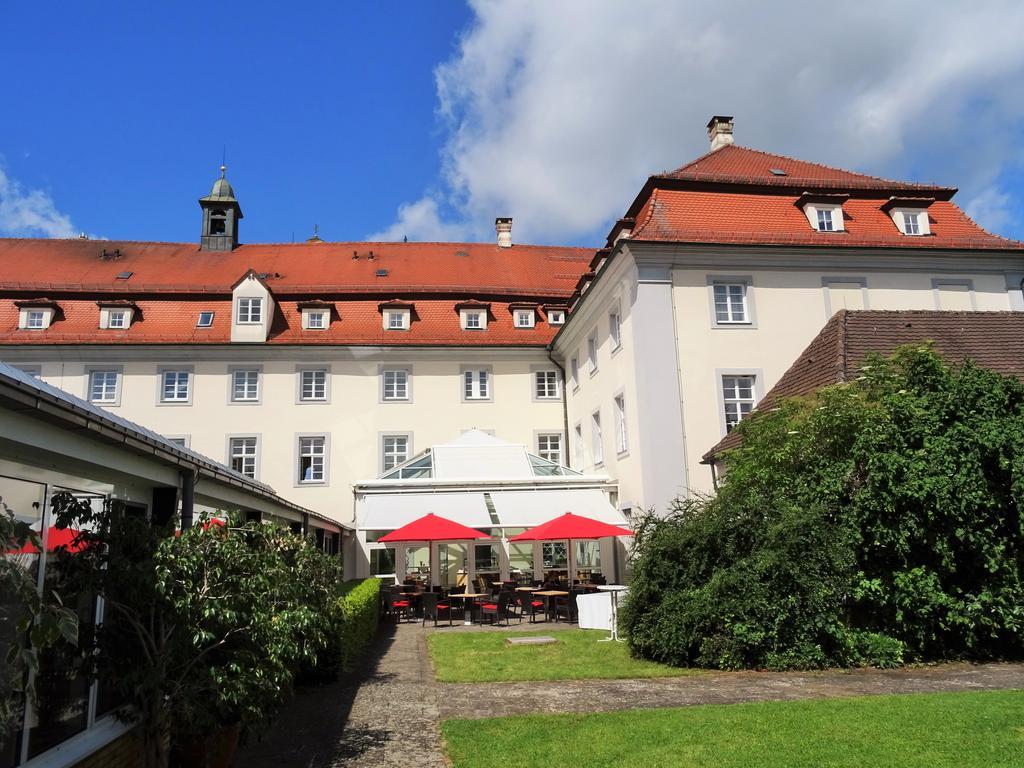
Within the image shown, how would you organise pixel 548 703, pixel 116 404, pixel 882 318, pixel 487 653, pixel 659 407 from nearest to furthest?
1. pixel 548 703
2. pixel 487 653
3. pixel 882 318
4. pixel 659 407
5. pixel 116 404

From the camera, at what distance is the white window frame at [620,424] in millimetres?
20656

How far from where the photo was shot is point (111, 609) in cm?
565

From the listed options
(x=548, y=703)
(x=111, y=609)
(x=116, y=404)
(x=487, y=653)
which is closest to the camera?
(x=111, y=609)

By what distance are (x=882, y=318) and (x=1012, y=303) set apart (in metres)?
6.87

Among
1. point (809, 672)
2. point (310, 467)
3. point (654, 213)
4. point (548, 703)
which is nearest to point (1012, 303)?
point (654, 213)

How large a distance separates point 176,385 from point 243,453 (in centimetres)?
324

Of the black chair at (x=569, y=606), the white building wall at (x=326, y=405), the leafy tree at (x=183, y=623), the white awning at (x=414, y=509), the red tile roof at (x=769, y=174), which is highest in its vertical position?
the red tile roof at (x=769, y=174)

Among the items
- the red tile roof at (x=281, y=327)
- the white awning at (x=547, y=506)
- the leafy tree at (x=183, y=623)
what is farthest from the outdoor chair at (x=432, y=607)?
the leafy tree at (x=183, y=623)

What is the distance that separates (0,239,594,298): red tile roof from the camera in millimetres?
29078

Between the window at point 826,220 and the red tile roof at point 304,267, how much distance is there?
10.8 m

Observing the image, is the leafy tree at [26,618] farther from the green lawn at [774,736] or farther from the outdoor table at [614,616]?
the outdoor table at [614,616]

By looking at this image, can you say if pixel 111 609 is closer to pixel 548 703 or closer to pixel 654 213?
pixel 548 703

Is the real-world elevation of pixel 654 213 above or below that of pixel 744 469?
above

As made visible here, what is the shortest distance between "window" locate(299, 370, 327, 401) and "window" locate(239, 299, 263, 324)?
7.94 feet
